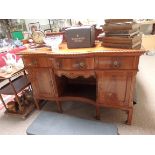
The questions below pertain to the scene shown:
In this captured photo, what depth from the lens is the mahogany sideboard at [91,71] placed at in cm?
130

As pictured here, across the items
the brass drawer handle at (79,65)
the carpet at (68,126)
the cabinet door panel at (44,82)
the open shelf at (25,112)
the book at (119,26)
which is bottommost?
the open shelf at (25,112)

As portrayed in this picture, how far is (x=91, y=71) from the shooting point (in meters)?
1.41

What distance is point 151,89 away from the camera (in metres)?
2.14

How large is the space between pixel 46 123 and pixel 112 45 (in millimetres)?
1024

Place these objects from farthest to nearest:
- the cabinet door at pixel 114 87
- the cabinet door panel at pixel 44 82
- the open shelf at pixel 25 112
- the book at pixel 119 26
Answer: the open shelf at pixel 25 112 → the cabinet door panel at pixel 44 82 → the cabinet door at pixel 114 87 → the book at pixel 119 26

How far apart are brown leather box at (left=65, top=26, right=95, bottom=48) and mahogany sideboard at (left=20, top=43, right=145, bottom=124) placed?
64mm

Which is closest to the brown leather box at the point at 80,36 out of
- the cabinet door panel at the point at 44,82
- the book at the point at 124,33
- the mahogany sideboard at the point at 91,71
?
the mahogany sideboard at the point at 91,71

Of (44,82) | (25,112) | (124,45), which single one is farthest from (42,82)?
(124,45)

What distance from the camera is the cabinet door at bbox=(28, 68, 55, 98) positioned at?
162 centimetres

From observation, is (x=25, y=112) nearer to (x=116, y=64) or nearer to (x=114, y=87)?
(x=114, y=87)

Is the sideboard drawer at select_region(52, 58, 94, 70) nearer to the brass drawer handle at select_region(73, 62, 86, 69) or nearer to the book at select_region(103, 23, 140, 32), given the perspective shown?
the brass drawer handle at select_region(73, 62, 86, 69)

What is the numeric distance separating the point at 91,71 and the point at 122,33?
42 cm

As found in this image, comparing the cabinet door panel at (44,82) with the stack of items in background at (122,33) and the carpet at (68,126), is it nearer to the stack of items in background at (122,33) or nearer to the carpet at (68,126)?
the carpet at (68,126)

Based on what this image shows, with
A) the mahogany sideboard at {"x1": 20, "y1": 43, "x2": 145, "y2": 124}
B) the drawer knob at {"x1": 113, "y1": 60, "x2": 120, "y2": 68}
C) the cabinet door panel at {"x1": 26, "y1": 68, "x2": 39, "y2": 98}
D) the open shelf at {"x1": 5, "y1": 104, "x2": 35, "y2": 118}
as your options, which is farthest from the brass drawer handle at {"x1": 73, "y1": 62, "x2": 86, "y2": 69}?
the open shelf at {"x1": 5, "y1": 104, "x2": 35, "y2": 118}
